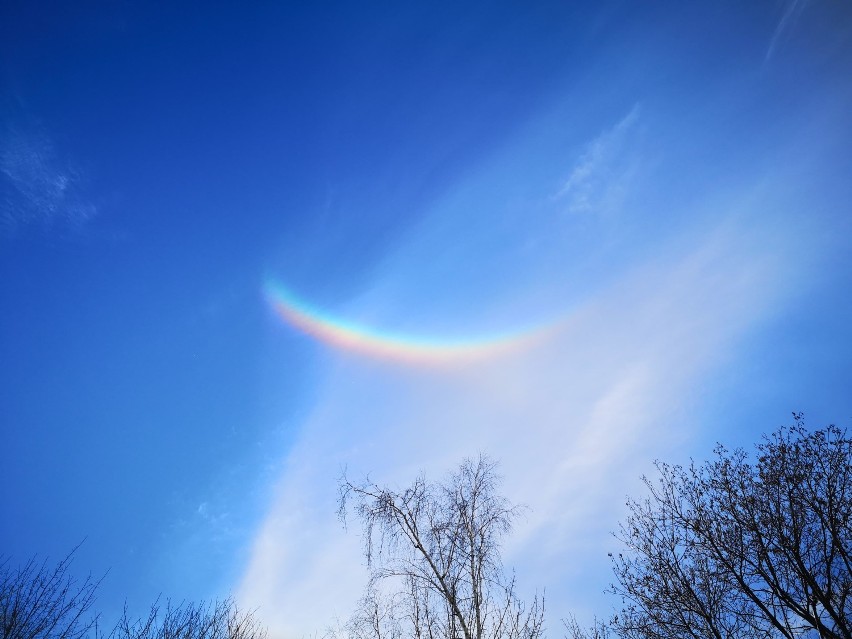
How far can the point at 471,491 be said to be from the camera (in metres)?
14.9

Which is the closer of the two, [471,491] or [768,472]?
[768,472]

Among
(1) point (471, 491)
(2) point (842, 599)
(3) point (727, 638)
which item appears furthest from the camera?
(1) point (471, 491)

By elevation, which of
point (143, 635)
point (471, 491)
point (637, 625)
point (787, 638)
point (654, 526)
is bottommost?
point (787, 638)

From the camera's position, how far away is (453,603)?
12336mm

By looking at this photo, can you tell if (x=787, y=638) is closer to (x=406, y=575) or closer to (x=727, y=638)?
(x=727, y=638)

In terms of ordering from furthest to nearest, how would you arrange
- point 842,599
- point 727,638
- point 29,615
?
point 29,615
point 727,638
point 842,599

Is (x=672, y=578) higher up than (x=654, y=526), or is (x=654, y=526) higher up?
(x=654, y=526)

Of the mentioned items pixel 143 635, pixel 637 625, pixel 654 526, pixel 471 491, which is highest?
pixel 471 491

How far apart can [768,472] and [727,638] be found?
4852 millimetres

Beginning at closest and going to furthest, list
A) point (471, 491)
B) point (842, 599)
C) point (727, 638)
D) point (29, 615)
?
point (842, 599), point (727, 638), point (29, 615), point (471, 491)

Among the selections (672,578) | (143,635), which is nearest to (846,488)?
(672,578)

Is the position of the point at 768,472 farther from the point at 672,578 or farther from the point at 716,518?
the point at 672,578

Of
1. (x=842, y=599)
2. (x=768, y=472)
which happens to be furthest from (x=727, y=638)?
(x=768, y=472)

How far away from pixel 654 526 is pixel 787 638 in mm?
3945
